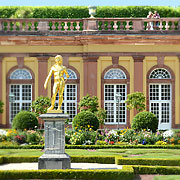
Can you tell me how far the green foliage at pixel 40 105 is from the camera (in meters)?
24.5

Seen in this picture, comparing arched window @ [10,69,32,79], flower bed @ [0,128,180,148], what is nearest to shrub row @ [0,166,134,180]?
flower bed @ [0,128,180,148]

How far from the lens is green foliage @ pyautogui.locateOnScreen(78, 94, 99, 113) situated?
25203mm

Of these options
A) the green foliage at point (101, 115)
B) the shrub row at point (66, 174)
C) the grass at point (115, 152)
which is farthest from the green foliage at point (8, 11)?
the shrub row at point (66, 174)

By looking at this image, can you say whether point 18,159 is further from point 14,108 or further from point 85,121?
point 14,108

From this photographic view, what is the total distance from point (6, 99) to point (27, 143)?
291 inches

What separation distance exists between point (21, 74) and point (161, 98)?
26.7 ft

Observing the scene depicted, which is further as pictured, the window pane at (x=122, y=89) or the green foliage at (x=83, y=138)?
the window pane at (x=122, y=89)

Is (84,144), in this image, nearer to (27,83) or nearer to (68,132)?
(68,132)

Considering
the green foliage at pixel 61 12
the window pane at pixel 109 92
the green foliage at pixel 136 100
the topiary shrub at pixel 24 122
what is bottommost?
the topiary shrub at pixel 24 122

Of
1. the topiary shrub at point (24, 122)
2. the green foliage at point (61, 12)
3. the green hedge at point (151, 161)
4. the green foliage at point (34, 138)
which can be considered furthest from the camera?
the green foliage at point (61, 12)

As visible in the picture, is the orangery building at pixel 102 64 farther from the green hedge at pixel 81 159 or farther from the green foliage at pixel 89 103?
the green hedge at pixel 81 159

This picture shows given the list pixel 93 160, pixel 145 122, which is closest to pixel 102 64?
pixel 145 122

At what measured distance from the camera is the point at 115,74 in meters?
26.5

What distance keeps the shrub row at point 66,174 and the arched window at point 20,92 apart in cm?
1477
